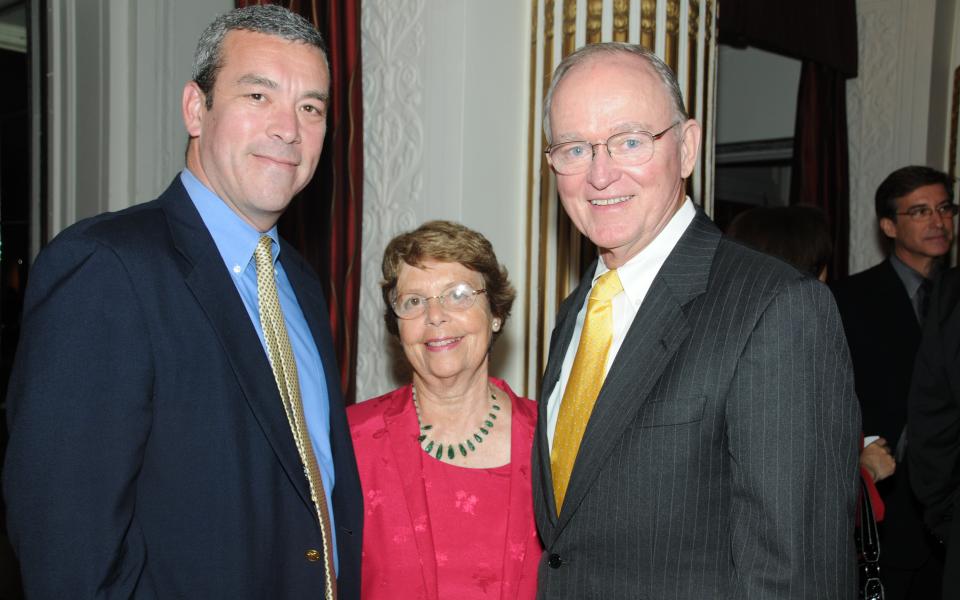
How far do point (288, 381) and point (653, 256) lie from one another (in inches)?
28.2

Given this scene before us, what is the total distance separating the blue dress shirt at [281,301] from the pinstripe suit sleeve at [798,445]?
2.73 ft

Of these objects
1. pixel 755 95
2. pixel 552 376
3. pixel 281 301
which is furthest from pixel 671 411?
pixel 755 95

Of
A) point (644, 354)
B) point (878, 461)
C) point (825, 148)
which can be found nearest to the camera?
Result: point (644, 354)

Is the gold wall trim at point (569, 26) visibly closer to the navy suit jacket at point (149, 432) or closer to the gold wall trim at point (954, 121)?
the navy suit jacket at point (149, 432)

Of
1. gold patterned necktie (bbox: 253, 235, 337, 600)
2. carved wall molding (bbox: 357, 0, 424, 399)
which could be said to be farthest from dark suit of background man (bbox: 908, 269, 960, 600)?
gold patterned necktie (bbox: 253, 235, 337, 600)

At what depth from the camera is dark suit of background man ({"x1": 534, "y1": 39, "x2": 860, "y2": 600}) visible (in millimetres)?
1173

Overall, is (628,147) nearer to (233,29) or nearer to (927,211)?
(233,29)

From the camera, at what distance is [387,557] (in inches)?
77.4

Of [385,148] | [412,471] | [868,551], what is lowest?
[868,551]

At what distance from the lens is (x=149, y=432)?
1264 millimetres

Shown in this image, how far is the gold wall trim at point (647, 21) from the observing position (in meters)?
2.93

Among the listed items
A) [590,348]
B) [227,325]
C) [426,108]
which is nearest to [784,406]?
[590,348]

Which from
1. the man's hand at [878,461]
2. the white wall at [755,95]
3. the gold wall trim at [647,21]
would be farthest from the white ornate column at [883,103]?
the gold wall trim at [647,21]

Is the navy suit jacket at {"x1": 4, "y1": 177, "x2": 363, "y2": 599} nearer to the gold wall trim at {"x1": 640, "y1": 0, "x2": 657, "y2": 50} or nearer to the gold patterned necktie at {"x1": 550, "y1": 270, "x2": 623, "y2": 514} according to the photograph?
the gold patterned necktie at {"x1": 550, "y1": 270, "x2": 623, "y2": 514}
